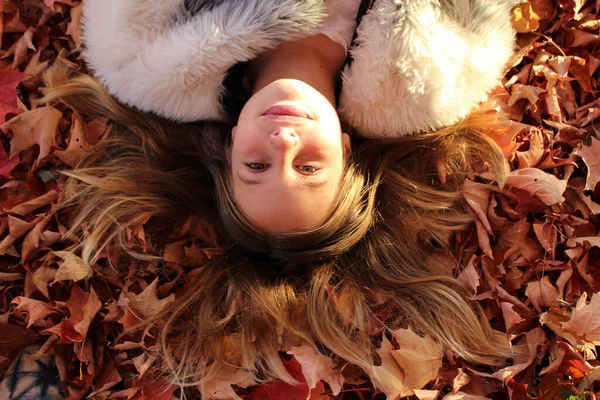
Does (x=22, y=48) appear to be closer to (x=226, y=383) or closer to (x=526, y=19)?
(x=226, y=383)

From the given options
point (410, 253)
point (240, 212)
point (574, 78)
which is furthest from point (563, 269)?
point (240, 212)

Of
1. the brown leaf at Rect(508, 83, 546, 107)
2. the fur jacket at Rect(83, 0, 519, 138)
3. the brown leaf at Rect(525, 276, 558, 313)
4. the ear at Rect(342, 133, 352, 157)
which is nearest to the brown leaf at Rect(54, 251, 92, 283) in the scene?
the fur jacket at Rect(83, 0, 519, 138)

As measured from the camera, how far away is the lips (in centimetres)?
233

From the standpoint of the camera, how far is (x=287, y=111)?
2.33 meters

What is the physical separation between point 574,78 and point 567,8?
386mm

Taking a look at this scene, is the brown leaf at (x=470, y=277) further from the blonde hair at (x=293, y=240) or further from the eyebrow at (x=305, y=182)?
the eyebrow at (x=305, y=182)

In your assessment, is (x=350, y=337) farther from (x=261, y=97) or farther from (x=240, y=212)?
(x=261, y=97)

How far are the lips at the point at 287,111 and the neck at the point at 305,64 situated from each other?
12.6 inches

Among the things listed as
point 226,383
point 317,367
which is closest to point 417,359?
point 317,367

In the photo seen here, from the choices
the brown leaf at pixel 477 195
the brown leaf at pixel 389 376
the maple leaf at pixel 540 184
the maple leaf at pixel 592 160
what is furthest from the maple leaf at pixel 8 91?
the maple leaf at pixel 592 160

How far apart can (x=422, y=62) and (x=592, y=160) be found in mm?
985

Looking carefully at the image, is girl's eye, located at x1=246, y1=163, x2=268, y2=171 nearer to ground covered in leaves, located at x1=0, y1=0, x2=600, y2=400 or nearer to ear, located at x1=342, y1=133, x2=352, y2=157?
ear, located at x1=342, y1=133, x2=352, y2=157

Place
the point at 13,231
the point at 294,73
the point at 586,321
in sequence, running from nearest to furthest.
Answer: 1. the point at 586,321
2. the point at 294,73
3. the point at 13,231

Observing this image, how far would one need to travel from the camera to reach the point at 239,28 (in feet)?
8.12
